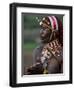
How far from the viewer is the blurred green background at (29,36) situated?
4.81 ft

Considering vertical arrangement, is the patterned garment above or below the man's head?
below

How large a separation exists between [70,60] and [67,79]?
0.10m

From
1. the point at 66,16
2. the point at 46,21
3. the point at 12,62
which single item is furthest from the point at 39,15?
the point at 12,62

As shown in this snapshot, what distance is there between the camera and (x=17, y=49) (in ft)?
4.75

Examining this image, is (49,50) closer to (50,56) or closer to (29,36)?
(50,56)

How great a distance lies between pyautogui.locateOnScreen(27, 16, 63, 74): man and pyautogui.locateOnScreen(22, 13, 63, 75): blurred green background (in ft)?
0.08

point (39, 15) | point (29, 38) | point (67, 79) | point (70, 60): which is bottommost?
point (67, 79)

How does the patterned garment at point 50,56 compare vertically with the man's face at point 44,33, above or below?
below

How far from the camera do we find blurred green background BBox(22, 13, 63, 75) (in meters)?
1.47

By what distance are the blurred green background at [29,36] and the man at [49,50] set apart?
2cm

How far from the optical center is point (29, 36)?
58.1 inches

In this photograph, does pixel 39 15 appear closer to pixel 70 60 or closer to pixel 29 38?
pixel 29 38

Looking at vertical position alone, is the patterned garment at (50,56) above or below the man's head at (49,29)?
below

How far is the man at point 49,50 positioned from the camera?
150 centimetres
